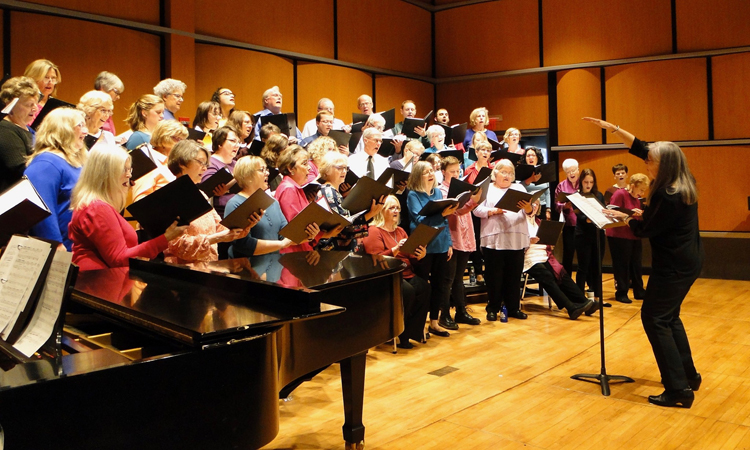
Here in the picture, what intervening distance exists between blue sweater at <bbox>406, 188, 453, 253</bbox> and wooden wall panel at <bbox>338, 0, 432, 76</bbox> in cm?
422

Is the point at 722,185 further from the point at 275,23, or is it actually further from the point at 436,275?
the point at 275,23

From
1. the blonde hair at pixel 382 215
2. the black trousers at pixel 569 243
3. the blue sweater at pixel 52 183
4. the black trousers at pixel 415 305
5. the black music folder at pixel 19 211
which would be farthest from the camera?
the black trousers at pixel 569 243

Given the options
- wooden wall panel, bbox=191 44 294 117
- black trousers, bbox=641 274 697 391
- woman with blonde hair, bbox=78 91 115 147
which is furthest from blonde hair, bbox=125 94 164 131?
black trousers, bbox=641 274 697 391

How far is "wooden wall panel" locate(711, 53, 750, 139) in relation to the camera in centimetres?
765

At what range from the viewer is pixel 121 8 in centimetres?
600

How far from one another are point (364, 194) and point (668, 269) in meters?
1.70

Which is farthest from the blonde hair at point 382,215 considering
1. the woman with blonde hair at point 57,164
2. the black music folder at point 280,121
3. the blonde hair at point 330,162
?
the woman with blonde hair at point 57,164

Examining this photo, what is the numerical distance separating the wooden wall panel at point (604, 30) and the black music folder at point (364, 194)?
6003 mm

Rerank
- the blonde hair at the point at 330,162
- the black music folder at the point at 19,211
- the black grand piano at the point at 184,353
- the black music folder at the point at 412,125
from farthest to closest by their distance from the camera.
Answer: the black music folder at the point at 412,125 → the blonde hair at the point at 330,162 → the black music folder at the point at 19,211 → the black grand piano at the point at 184,353

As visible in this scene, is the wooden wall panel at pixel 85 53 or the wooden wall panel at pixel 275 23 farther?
the wooden wall panel at pixel 275 23

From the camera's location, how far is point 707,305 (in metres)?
5.96

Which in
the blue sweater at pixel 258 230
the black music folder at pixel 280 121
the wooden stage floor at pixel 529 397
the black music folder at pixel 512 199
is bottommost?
the wooden stage floor at pixel 529 397

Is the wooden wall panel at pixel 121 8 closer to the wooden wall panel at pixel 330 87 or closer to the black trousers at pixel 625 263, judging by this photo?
the wooden wall panel at pixel 330 87

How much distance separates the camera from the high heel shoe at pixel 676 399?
327 centimetres
